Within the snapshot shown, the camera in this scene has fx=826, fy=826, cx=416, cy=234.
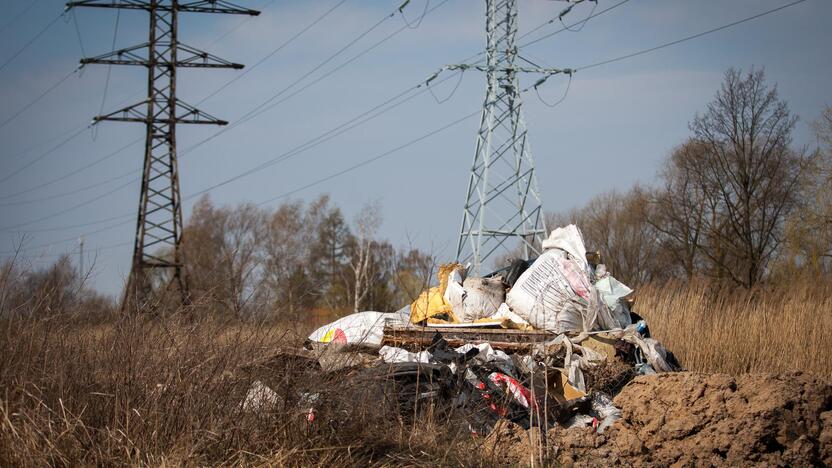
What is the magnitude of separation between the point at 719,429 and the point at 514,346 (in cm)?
294

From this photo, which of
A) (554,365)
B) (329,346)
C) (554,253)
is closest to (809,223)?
(554,253)

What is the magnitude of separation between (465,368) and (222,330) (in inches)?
78.0

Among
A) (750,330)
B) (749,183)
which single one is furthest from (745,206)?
(750,330)

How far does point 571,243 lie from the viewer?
32.2 ft

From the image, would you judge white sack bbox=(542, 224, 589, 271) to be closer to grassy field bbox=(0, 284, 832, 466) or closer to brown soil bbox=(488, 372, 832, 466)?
brown soil bbox=(488, 372, 832, 466)

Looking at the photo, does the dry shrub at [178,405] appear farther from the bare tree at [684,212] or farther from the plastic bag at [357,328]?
the bare tree at [684,212]

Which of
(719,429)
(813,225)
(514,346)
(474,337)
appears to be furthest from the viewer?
(813,225)

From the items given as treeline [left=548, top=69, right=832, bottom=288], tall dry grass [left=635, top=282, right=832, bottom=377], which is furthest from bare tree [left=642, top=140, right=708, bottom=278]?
tall dry grass [left=635, top=282, right=832, bottom=377]

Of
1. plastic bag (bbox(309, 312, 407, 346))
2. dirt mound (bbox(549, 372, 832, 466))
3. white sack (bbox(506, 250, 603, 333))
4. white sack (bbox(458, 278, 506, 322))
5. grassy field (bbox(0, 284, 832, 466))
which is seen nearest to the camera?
grassy field (bbox(0, 284, 832, 466))

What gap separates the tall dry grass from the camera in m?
10.5

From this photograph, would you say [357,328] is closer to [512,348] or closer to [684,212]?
[512,348]

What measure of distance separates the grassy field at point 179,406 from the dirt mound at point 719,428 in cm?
115

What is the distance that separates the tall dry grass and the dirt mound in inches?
176

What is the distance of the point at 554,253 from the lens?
976cm
